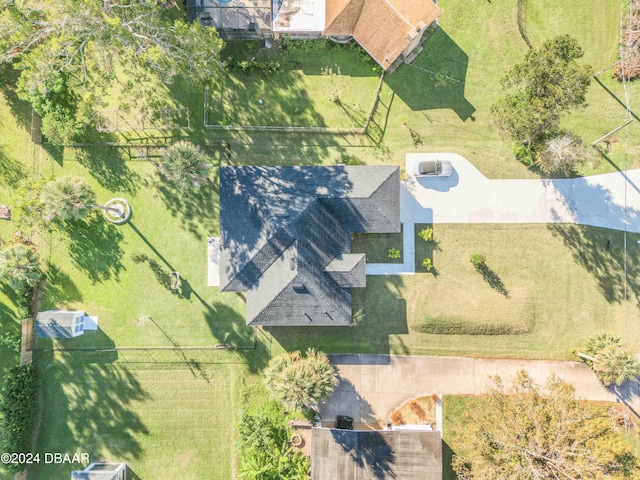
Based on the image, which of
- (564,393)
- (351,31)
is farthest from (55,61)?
(564,393)

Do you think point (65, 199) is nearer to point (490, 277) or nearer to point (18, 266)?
point (18, 266)

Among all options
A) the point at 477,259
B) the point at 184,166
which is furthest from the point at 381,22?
the point at 477,259

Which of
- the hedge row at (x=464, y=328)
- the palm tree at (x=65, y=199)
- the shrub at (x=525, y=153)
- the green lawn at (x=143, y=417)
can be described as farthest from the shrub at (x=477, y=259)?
the palm tree at (x=65, y=199)

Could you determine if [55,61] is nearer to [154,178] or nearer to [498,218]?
[154,178]

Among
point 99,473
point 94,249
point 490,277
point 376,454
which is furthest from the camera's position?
point 94,249

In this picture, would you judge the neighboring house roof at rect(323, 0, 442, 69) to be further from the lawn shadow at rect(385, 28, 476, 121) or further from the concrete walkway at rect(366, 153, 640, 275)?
the concrete walkway at rect(366, 153, 640, 275)
